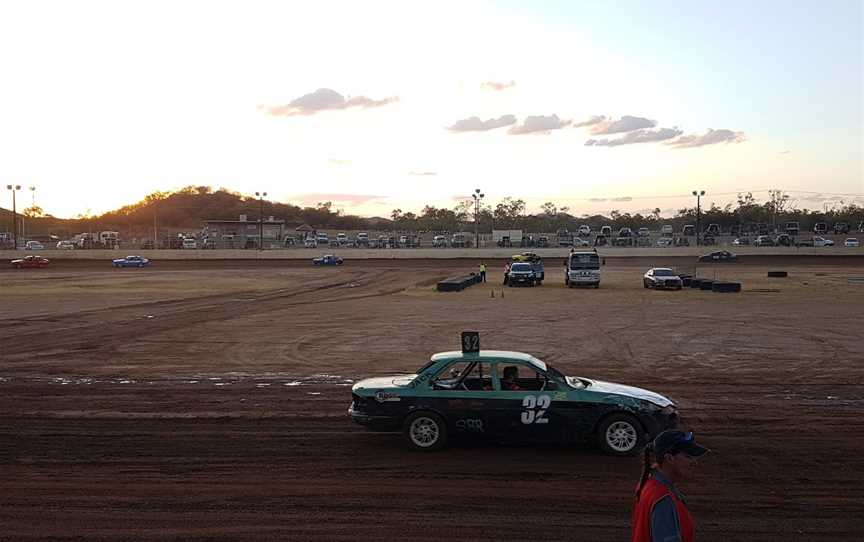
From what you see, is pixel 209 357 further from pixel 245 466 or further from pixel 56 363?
pixel 245 466

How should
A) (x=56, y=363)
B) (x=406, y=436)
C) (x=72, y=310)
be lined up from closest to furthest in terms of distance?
1. (x=406, y=436)
2. (x=56, y=363)
3. (x=72, y=310)

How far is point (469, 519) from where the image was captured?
24.4 feet

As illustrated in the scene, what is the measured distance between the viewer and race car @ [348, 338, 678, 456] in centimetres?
969

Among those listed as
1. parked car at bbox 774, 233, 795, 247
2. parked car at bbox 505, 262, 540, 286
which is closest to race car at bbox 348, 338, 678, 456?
parked car at bbox 505, 262, 540, 286

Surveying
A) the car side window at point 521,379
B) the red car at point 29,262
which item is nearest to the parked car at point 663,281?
the car side window at point 521,379

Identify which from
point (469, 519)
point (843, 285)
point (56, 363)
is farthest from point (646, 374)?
point (843, 285)

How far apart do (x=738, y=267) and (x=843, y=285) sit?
21.1 m

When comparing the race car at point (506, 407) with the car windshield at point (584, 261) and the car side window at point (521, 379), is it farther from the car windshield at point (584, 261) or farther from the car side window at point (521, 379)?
the car windshield at point (584, 261)

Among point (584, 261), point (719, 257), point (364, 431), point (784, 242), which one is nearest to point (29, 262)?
point (584, 261)

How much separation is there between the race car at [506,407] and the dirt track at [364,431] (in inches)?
12.9

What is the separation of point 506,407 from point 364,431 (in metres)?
2.42

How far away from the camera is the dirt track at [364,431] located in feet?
24.6

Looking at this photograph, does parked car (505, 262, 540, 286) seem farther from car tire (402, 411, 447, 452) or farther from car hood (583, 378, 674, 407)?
car tire (402, 411, 447, 452)

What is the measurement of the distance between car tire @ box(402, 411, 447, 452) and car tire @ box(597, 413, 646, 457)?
84.1 inches
